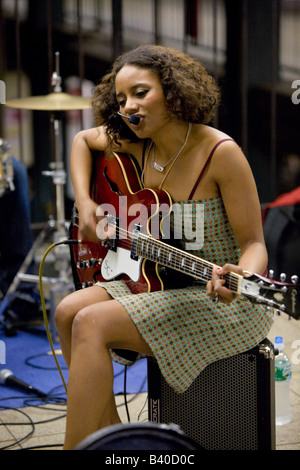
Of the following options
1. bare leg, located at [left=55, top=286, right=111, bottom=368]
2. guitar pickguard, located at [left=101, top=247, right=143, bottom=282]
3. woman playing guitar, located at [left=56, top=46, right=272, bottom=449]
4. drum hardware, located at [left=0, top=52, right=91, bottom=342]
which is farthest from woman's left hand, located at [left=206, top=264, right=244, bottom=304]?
drum hardware, located at [left=0, top=52, right=91, bottom=342]

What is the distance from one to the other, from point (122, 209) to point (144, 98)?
38 centimetres

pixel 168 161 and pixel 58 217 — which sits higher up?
pixel 168 161

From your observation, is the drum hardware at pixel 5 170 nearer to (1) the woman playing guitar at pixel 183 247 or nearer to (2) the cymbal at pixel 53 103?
(2) the cymbal at pixel 53 103

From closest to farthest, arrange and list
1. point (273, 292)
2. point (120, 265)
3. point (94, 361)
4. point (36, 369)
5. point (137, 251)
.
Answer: point (273, 292)
point (94, 361)
point (137, 251)
point (120, 265)
point (36, 369)

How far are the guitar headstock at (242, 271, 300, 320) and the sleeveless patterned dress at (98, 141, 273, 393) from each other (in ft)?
0.94

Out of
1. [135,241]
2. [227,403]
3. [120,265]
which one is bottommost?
[227,403]

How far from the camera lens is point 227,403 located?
2102mm

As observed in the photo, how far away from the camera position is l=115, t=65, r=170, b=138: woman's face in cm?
208

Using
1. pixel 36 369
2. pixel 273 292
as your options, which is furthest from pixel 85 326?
pixel 36 369

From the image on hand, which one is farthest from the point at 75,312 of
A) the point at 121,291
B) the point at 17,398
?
the point at 17,398

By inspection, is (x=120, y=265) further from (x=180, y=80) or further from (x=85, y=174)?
(x=180, y=80)

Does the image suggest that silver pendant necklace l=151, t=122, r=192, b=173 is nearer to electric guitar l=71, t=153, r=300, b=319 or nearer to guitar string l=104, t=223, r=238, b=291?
electric guitar l=71, t=153, r=300, b=319

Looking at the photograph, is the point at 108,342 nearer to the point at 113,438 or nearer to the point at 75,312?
the point at 75,312

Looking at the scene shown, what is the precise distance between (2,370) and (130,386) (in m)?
0.63
